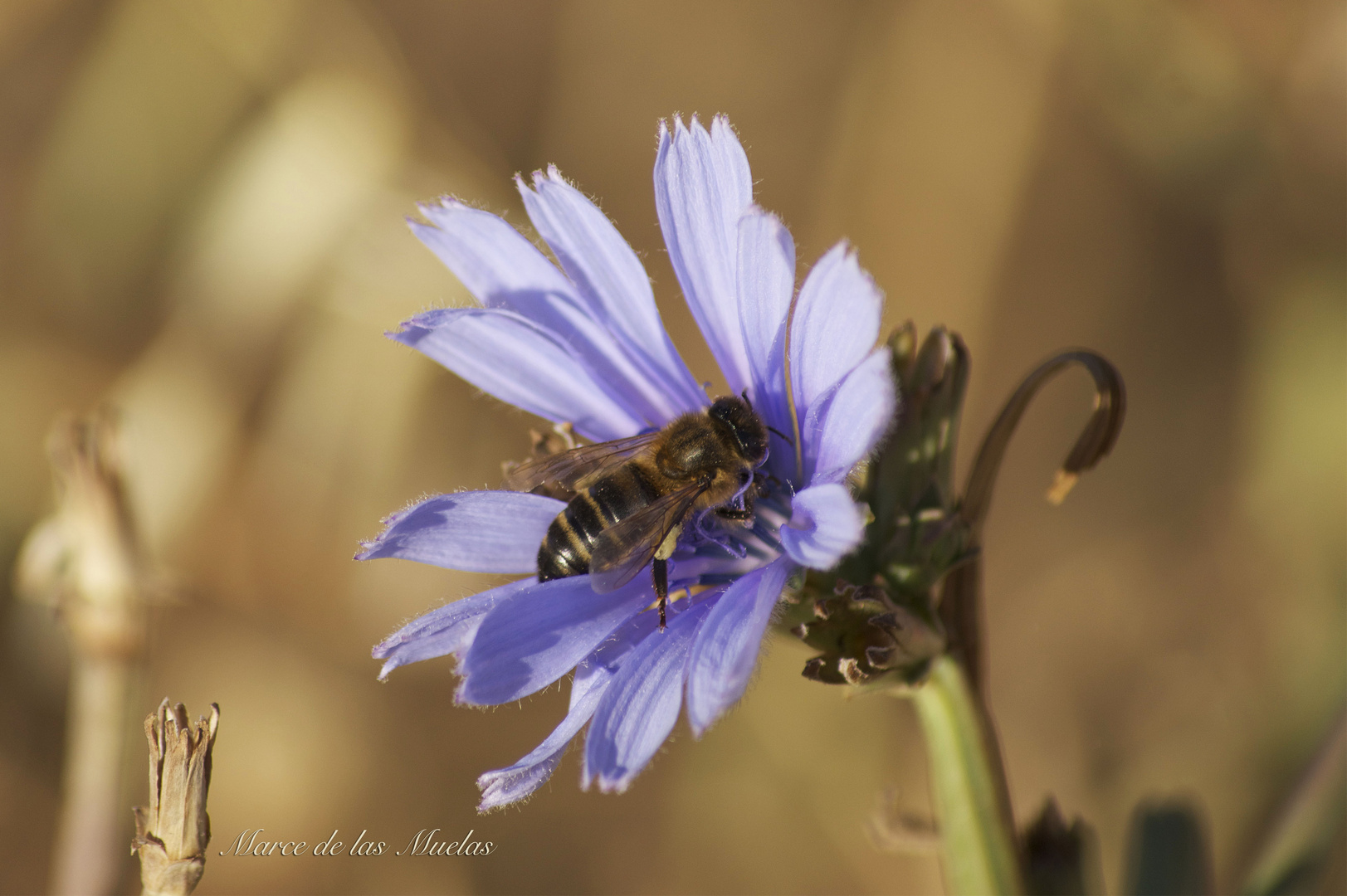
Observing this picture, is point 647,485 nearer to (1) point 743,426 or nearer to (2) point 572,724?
(1) point 743,426

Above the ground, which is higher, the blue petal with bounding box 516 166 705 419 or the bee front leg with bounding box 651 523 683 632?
the blue petal with bounding box 516 166 705 419

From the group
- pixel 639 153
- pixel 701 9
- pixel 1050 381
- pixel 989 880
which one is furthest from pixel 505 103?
pixel 989 880

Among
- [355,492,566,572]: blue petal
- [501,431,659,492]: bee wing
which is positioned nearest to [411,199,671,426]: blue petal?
[501,431,659,492]: bee wing

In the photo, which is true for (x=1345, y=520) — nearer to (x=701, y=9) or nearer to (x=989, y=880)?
(x=989, y=880)

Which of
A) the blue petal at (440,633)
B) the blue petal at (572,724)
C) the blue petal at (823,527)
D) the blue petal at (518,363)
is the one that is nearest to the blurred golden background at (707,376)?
the blue petal at (518,363)

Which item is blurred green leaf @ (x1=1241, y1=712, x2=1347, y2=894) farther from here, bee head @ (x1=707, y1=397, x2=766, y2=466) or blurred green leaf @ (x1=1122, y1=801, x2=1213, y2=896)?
bee head @ (x1=707, y1=397, x2=766, y2=466)
